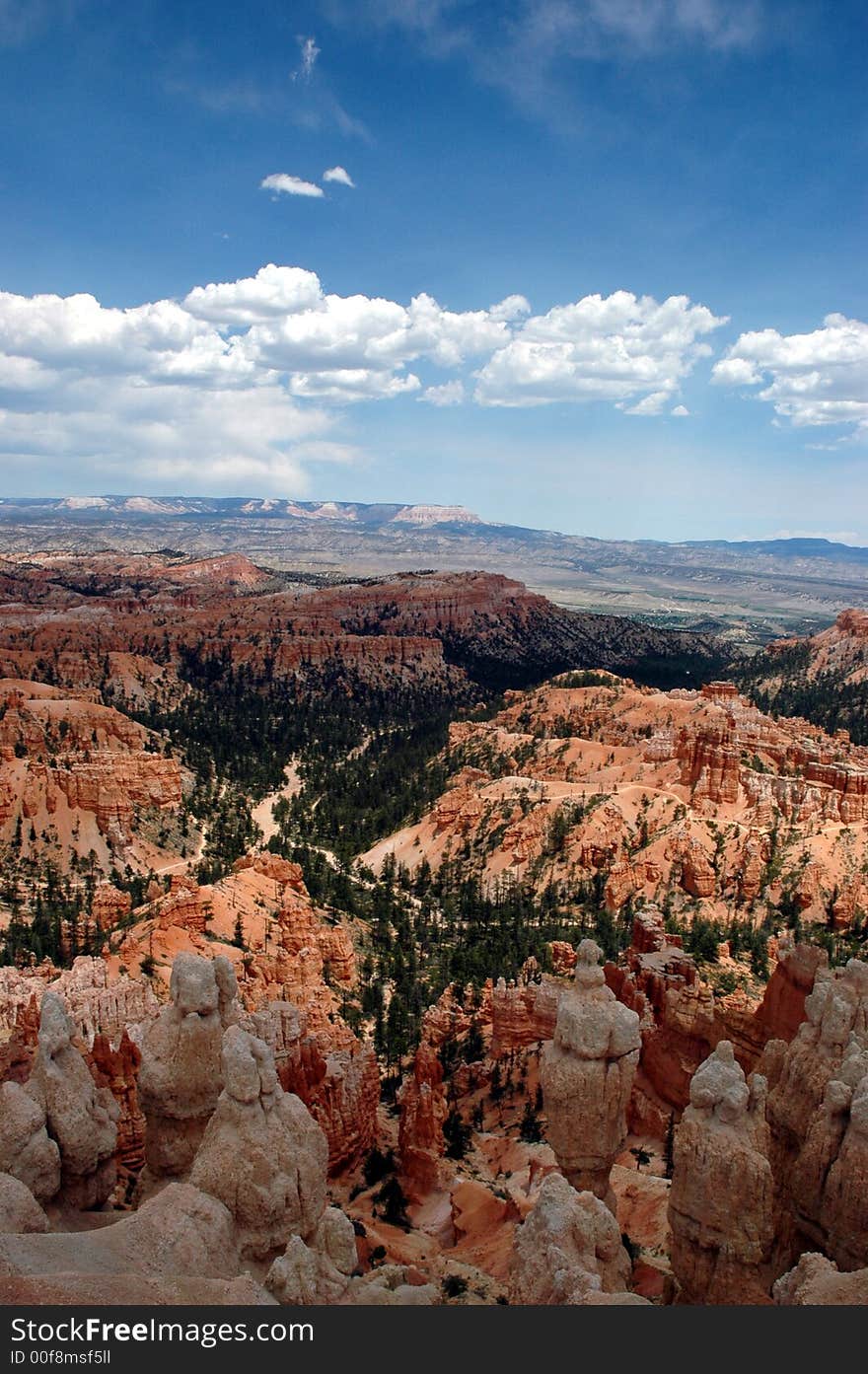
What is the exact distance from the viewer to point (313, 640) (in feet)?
437

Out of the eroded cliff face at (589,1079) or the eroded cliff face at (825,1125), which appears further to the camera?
the eroded cliff face at (589,1079)

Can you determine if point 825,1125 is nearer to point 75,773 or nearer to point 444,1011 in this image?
point 444,1011

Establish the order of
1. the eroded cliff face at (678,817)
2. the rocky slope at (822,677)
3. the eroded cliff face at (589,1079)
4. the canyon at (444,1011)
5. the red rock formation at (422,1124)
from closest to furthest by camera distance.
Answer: the canyon at (444,1011) < the eroded cliff face at (589,1079) < the red rock formation at (422,1124) < the eroded cliff face at (678,817) < the rocky slope at (822,677)

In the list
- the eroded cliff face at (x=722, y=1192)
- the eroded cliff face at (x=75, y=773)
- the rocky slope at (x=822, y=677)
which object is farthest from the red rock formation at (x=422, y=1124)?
the rocky slope at (x=822, y=677)

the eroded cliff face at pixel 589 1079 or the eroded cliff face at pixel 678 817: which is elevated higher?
the eroded cliff face at pixel 589 1079

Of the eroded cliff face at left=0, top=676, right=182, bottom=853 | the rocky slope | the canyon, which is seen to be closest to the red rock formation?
the canyon

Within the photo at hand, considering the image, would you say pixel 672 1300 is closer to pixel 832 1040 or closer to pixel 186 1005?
pixel 832 1040

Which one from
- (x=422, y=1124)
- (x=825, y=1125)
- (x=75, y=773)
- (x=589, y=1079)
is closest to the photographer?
(x=825, y=1125)

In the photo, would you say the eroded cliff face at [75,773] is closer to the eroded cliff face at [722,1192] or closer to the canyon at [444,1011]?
the canyon at [444,1011]

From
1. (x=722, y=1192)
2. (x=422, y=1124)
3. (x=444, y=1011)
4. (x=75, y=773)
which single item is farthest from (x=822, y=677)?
(x=722, y=1192)

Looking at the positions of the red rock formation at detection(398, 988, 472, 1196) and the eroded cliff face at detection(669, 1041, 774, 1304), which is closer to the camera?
the eroded cliff face at detection(669, 1041, 774, 1304)

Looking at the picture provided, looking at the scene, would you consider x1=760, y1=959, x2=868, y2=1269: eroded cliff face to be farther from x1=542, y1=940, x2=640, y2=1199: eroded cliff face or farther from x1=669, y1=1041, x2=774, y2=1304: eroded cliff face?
x1=542, y1=940, x2=640, y2=1199: eroded cliff face

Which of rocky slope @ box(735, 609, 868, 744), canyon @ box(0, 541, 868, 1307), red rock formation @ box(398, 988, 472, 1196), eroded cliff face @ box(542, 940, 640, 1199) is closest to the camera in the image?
canyon @ box(0, 541, 868, 1307)
